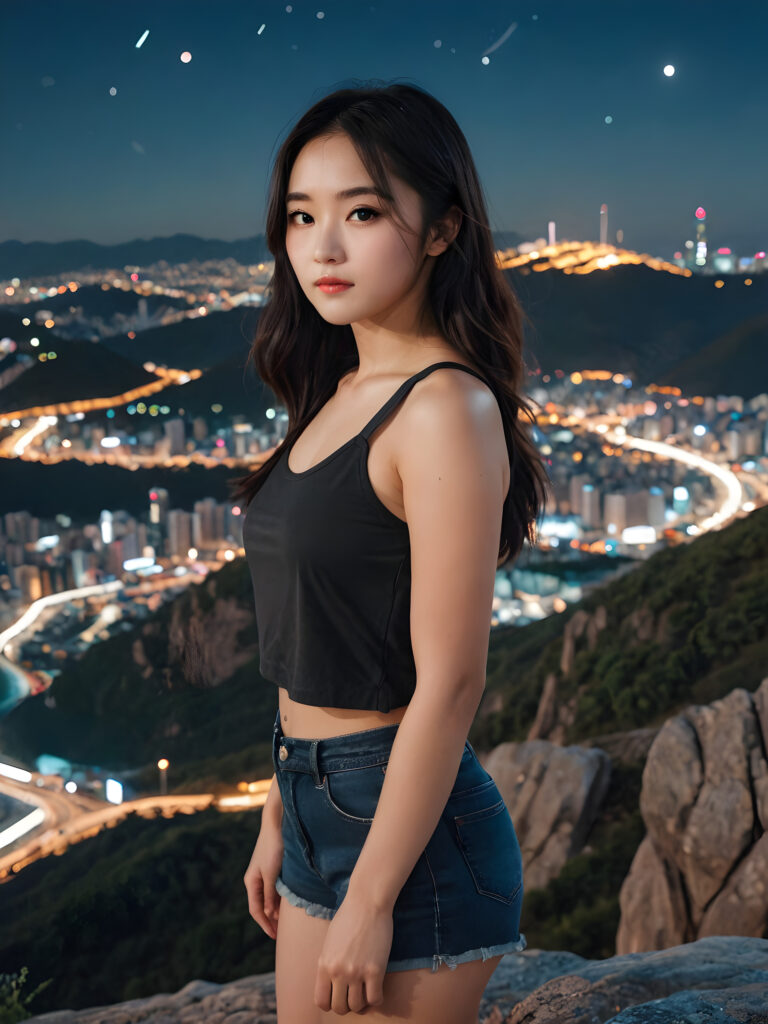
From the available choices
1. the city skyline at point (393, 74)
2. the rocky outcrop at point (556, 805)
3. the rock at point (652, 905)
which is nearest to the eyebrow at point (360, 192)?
the rock at point (652, 905)

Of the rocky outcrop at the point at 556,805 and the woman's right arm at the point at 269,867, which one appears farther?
the rocky outcrop at the point at 556,805

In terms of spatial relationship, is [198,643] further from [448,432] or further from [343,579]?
[448,432]

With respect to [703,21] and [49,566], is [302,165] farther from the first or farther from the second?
[703,21]

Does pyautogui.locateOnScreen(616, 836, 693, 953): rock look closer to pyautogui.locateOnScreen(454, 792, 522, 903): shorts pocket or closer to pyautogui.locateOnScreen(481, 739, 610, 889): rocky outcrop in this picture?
pyautogui.locateOnScreen(481, 739, 610, 889): rocky outcrop

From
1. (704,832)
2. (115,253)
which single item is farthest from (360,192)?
A: (115,253)

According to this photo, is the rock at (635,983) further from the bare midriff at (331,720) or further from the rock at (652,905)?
the rock at (652,905)

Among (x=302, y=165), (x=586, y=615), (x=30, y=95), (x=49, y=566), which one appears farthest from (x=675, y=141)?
(x=302, y=165)

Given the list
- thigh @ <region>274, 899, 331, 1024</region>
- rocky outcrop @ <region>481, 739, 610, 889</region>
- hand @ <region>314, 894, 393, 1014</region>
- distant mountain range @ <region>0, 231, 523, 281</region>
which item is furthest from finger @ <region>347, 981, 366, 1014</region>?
distant mountain range @ <region>0, 231, 523, 281</region>
